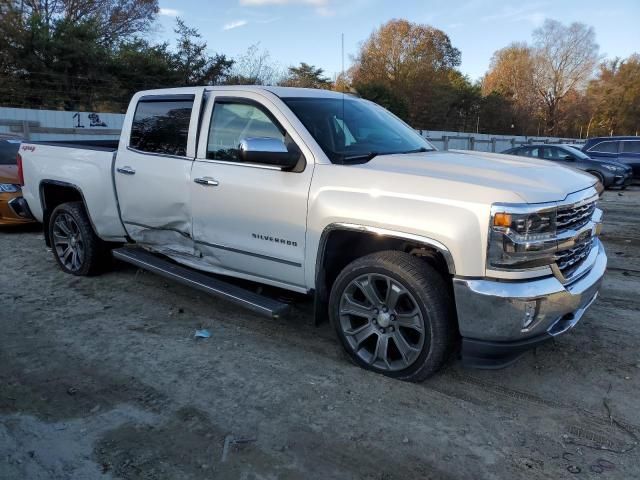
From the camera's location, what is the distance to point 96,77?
74.9 feet

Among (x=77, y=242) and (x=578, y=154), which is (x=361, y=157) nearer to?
(x=77, y=242)

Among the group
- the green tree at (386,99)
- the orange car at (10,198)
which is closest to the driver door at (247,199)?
the orange car at (10,198)

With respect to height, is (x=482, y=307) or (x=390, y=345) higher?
(x=482, y=307)

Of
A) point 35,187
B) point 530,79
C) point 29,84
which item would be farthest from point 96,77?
point 530,79

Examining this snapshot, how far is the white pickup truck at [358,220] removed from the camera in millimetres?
3086

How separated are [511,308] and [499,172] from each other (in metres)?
0.95

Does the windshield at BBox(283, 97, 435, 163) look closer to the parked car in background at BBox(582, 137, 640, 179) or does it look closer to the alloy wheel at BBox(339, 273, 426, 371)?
the alloy wheel at BBox(339, 273, 426, 371)

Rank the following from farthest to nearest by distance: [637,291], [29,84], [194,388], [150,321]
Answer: [29,84], [637,291], [150,321], [194,388]

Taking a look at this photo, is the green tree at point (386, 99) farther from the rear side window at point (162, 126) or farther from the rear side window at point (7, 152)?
the rear side window at point (162, 126)

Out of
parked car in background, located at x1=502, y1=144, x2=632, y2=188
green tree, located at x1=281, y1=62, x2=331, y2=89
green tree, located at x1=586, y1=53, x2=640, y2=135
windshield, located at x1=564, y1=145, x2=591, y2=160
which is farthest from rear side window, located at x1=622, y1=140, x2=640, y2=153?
green tree, located at x1=586, y1=53, x2=640, y2=135

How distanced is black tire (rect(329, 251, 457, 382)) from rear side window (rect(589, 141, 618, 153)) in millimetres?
17246

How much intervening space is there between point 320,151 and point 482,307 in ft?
5.13

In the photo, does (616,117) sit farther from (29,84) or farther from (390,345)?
(390,345)

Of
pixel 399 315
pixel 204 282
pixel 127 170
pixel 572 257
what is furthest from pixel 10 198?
pixel 572 257
